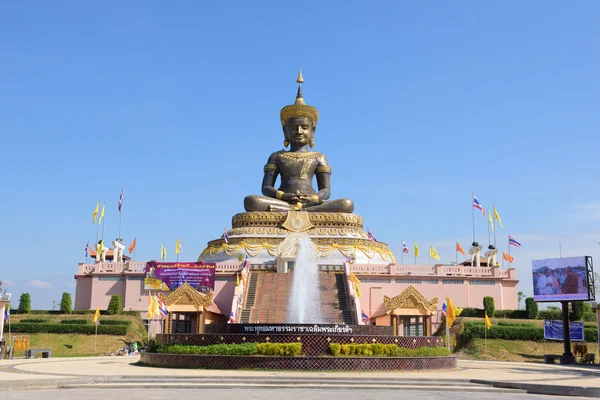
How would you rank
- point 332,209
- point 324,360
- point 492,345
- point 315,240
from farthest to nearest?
1. point 332,209
2. point 315,240
3. point 492,345
4. point 324,360

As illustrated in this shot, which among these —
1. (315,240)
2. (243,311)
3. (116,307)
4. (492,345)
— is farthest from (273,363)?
(315,240)

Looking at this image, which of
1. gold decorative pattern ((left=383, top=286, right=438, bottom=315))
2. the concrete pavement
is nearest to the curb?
the concrete pavement

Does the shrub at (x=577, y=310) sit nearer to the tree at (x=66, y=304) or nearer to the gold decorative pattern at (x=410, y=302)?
the gold decorative pattern at (x=410, y=302)

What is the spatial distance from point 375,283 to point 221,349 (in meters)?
20.2

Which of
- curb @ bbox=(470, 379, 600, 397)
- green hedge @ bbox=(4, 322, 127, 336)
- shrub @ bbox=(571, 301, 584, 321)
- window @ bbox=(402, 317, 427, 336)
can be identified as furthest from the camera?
shrub @ bbox=(571, 301, 584, 321)

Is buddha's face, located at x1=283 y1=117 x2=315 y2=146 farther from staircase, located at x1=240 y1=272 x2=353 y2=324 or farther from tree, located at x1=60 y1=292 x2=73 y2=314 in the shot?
tree, located at x1=60 y1=292 x2=73 y2=314

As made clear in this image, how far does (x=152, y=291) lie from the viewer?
40125mm

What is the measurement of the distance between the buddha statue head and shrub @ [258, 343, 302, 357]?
31625 millimetres

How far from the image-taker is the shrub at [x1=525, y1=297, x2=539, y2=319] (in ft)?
121

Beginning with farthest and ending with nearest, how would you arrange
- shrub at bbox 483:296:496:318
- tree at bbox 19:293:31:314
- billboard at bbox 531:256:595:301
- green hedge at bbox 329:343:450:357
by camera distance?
tree at bbox 19:293:31:314 → shrub at bbox 483:296:496:318 → billboard at bbox 531:256:595:301 → green hedge at bbox 329:343:450:357

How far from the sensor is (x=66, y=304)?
38812mm

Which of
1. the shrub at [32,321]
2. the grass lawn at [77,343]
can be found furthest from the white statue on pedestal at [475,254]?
the shrub at [32,321]

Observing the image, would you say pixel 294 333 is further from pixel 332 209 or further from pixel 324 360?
pixel 332 209

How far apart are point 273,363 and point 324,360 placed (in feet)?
5.32
